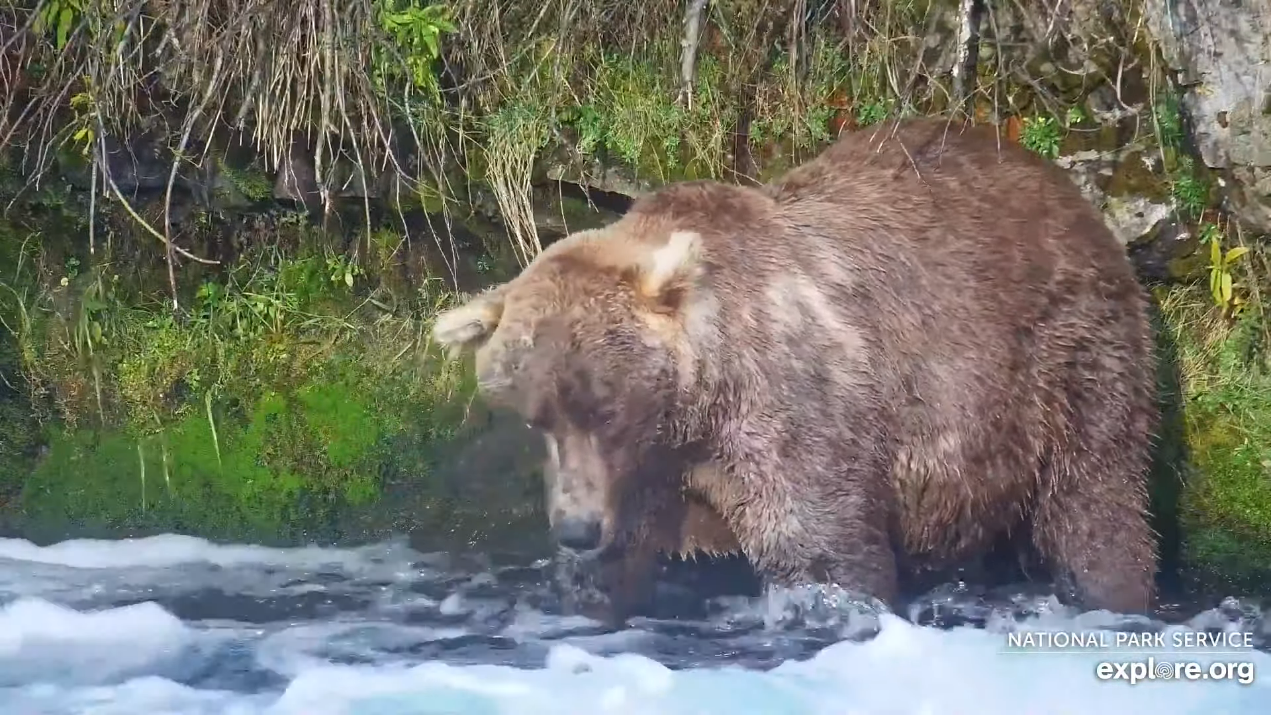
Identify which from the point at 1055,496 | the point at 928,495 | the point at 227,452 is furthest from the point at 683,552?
the point at 227,452

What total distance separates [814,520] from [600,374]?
2.46 feet

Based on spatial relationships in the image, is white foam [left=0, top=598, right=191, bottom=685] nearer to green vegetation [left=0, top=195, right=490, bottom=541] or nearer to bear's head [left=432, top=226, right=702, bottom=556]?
green vegetation [left=0, top=195, right=490, bottom=541]

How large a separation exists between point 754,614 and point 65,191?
117 inches

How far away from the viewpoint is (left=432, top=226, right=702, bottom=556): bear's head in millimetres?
3721

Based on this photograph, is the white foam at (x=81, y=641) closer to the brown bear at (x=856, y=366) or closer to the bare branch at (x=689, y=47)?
the brown bear at (x=856, y=366)

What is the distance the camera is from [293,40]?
4.63m

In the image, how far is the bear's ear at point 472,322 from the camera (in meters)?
3.95

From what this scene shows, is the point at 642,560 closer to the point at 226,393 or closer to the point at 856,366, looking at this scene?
the point at 856,366

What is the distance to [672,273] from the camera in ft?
12.3

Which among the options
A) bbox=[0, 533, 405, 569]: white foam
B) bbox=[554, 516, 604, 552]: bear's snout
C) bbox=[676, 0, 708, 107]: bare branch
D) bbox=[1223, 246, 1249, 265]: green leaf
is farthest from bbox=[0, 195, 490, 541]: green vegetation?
bbox=[1223, 246, 1249, 265]: green leaf

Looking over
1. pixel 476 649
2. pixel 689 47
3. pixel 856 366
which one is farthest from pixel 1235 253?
pixel 476 649

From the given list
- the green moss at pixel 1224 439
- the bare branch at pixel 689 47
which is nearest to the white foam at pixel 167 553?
the bare branch at pixel 689 47

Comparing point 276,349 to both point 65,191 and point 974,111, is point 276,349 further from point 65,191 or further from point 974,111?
point 974,111

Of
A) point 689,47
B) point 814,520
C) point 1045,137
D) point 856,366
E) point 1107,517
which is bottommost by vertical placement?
point 1107,517
